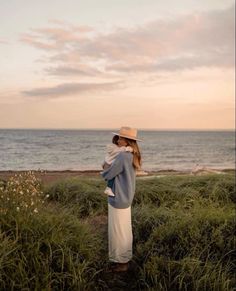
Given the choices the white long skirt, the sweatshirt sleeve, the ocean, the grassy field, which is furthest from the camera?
the ocean

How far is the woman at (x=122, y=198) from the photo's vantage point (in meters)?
5.36

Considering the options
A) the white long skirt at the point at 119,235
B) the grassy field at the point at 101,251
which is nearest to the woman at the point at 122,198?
the white long skirt at the point at 119,235

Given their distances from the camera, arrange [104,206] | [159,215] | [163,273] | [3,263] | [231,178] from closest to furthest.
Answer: [3,263], [163,273], [159,215], [104,206], [231,178]

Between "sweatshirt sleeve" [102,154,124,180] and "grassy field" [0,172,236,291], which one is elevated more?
"sweatshirt sleeve" [102,154,124,180]

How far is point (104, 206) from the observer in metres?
8.70

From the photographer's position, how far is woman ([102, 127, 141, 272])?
5.36 m

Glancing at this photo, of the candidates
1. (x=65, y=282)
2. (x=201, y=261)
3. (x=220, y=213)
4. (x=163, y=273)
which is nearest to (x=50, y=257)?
(x=65, y=282)

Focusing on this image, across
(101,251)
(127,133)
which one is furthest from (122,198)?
(101,251)

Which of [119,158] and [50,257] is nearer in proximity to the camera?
[50,257]

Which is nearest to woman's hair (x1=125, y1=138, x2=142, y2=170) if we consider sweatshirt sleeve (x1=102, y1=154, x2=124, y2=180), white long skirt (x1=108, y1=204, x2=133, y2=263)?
sweatshirt sleeve (x1=102, y1=154, x2=124, y2=180)

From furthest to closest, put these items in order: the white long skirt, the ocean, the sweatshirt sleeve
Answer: the ocean < the white long skirt < the sweatshirt sleeve

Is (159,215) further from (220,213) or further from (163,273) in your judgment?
(163,273)

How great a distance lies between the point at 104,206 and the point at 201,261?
3.43 meters

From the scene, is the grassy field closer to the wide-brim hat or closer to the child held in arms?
the child held in arms
